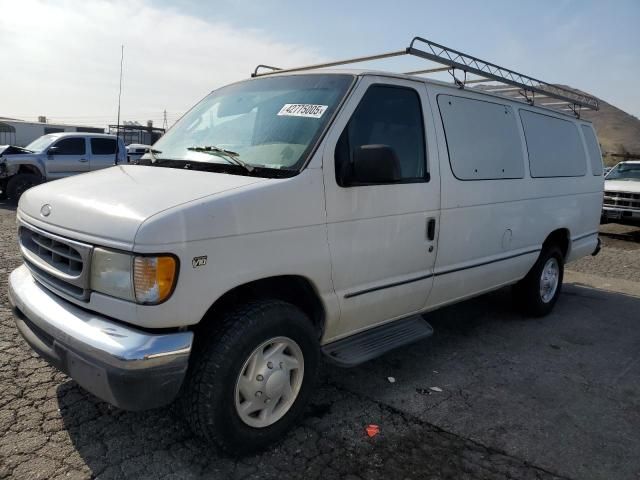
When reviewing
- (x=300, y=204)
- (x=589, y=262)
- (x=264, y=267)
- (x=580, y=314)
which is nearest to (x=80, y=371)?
(x=264, y=267)

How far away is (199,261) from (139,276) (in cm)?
27

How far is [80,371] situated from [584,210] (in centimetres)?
543

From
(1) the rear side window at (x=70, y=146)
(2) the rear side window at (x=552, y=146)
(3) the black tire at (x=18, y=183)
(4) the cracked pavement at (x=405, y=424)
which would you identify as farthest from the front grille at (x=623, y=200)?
(3) the black tire at (x=18, y=183)

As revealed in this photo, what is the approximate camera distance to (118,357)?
228cm

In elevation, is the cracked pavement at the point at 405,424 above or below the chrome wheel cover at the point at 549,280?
below

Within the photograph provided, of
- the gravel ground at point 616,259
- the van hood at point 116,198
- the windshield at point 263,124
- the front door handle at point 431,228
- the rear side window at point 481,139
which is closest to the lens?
the van hood at point 116,198

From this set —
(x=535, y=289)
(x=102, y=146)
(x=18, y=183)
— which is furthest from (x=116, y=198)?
(x=102, y=146)

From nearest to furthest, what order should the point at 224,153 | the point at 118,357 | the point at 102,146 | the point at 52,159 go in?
the point at 118,357
the point at 224,153
the point at 52,159
the point at 102,146

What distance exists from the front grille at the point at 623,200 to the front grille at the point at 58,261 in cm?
1232

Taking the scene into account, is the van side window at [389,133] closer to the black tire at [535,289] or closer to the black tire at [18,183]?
the black tire at [535,289]

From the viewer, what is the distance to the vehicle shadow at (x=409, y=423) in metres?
2.75

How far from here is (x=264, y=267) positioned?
2656 mm

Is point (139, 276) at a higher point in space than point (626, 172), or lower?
lower

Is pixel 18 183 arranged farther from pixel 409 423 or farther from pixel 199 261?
pixel 409 423
